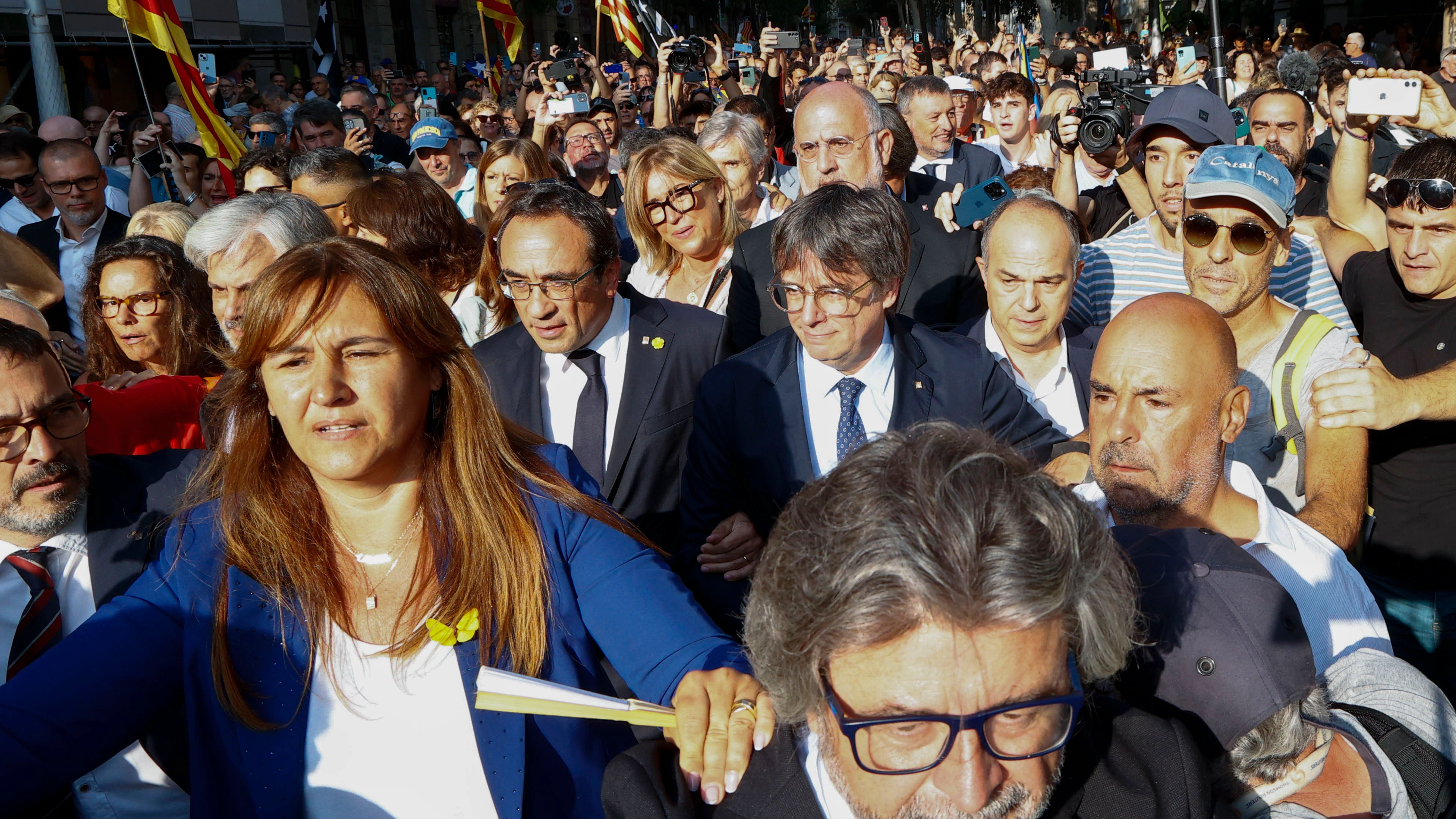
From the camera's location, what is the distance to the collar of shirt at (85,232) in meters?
6.12

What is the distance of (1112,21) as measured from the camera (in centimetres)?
3188

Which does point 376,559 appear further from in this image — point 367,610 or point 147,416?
point 147,416

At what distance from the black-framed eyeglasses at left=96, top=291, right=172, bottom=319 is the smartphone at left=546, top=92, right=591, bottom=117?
14.1ft

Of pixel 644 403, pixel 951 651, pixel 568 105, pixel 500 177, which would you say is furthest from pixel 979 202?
pixel 568 105

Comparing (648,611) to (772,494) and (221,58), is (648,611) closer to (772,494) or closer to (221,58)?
(772,494)

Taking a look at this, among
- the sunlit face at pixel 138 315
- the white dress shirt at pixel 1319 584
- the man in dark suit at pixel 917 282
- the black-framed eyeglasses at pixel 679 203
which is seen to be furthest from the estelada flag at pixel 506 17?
the white dress shirt at pixel 1319 584

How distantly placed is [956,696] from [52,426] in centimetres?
208

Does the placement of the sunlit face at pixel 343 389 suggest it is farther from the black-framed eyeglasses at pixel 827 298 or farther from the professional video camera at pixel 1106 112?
the professional video camera at pixel 1106 112

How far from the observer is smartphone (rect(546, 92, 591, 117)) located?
303 inches

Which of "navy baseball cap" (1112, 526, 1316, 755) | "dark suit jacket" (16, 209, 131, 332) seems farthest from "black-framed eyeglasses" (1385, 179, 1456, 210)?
"dark suit jacket" (16, 209, 131, 332)

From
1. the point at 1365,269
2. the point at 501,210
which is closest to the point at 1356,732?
the point at 1365,269

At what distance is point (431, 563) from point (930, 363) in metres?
1.72

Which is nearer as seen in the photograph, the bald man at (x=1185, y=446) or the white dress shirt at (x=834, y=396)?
the bald man at (x=1185, y=446)

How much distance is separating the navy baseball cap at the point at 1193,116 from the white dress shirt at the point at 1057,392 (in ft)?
4.12
